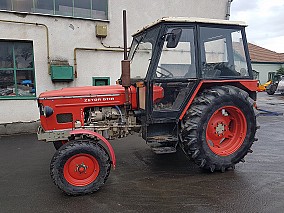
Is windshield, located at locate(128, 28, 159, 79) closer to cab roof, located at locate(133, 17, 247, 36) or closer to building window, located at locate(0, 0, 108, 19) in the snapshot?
cab roof, located at locate(133, 17, 247, 36)

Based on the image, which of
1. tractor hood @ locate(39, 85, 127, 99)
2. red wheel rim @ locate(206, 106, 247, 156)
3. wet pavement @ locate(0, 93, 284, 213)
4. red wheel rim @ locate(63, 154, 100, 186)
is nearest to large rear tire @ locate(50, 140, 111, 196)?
red wheel rim @ locate(63, 154, 100, 186)

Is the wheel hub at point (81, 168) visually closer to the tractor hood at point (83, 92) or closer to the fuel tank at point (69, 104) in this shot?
the fuel tank at point (69, 104)

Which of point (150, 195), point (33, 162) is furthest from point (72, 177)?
point (33, 162)

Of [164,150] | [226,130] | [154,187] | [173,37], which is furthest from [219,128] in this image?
[173,37]

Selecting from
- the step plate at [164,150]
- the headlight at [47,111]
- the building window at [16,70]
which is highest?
the building window at [16,70]

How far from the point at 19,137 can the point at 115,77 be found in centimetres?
330

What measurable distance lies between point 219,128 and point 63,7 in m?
5.78

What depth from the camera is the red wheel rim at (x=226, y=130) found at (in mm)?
4164

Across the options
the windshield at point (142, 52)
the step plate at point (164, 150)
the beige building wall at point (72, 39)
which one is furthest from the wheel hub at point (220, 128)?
the beige building wall at point (72, 39)

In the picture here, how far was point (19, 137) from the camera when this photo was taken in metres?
6.82

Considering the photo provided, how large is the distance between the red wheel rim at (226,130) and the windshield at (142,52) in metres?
1.35

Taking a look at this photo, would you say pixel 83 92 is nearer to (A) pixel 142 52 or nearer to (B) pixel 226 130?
(A) pixel 142 52

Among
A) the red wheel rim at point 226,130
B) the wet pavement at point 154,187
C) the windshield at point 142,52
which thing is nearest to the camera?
the wet pavement at point 154,187

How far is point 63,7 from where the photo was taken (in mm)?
7465
